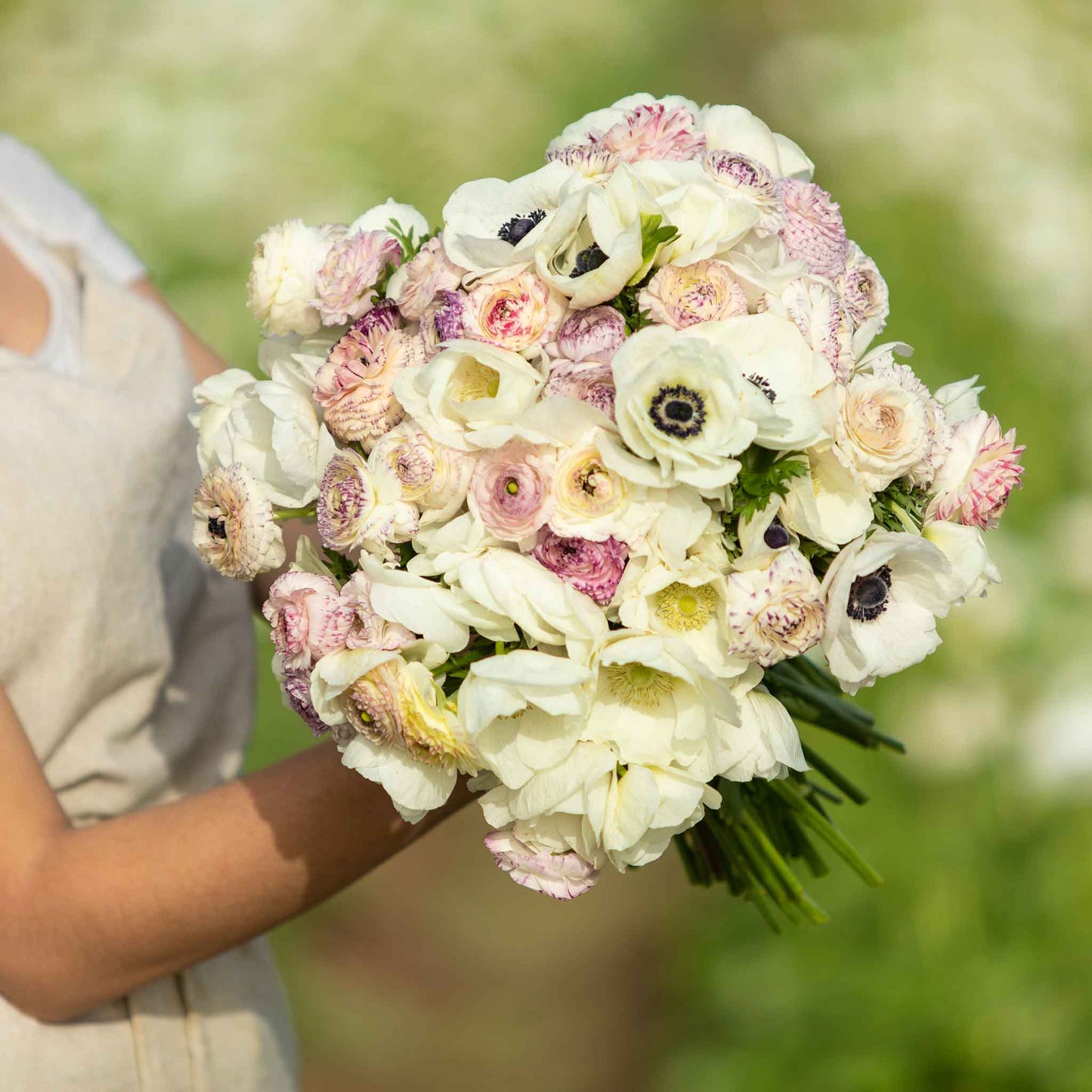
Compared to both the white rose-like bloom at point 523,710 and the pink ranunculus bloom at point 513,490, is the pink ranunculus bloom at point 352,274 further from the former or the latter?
the white rose-like bloom at point 523,710

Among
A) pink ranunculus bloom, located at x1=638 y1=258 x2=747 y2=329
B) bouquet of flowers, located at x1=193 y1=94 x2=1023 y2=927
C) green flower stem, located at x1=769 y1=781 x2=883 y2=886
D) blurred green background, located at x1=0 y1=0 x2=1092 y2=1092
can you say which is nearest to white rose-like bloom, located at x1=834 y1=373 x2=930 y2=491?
bouquet of flowers, located at x1=193 y1=94 x2=1023 y2=927

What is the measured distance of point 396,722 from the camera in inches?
38.1

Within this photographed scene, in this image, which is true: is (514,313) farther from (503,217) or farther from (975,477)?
(975,477)

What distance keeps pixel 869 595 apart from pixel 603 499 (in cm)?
23

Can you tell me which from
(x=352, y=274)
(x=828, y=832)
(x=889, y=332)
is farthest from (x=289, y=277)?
(x=889, y=332)

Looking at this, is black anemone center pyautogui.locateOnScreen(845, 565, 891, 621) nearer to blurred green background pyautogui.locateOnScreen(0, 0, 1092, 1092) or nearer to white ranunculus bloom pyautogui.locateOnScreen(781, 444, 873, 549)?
white ranunculus bloom pyautogui.locateOnScreen(781, 444, 873, 549)

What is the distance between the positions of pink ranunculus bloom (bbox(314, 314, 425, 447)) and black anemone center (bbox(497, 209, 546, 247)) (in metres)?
0.11

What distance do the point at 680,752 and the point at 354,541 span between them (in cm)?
31

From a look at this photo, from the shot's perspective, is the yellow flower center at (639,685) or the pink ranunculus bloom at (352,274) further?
the pink ranunculus bloom at (352,274)

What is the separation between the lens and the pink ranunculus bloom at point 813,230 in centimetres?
104

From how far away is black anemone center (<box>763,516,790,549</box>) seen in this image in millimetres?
956

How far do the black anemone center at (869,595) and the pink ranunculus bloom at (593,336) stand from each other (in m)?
0.26

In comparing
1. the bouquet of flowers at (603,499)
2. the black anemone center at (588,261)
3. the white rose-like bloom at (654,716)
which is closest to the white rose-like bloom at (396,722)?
the bouquet of flowers at (603,499)

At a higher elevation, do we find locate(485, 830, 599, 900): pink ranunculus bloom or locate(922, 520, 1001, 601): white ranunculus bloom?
locate(922, 520, 1001, 601): white ranunculus bloom
